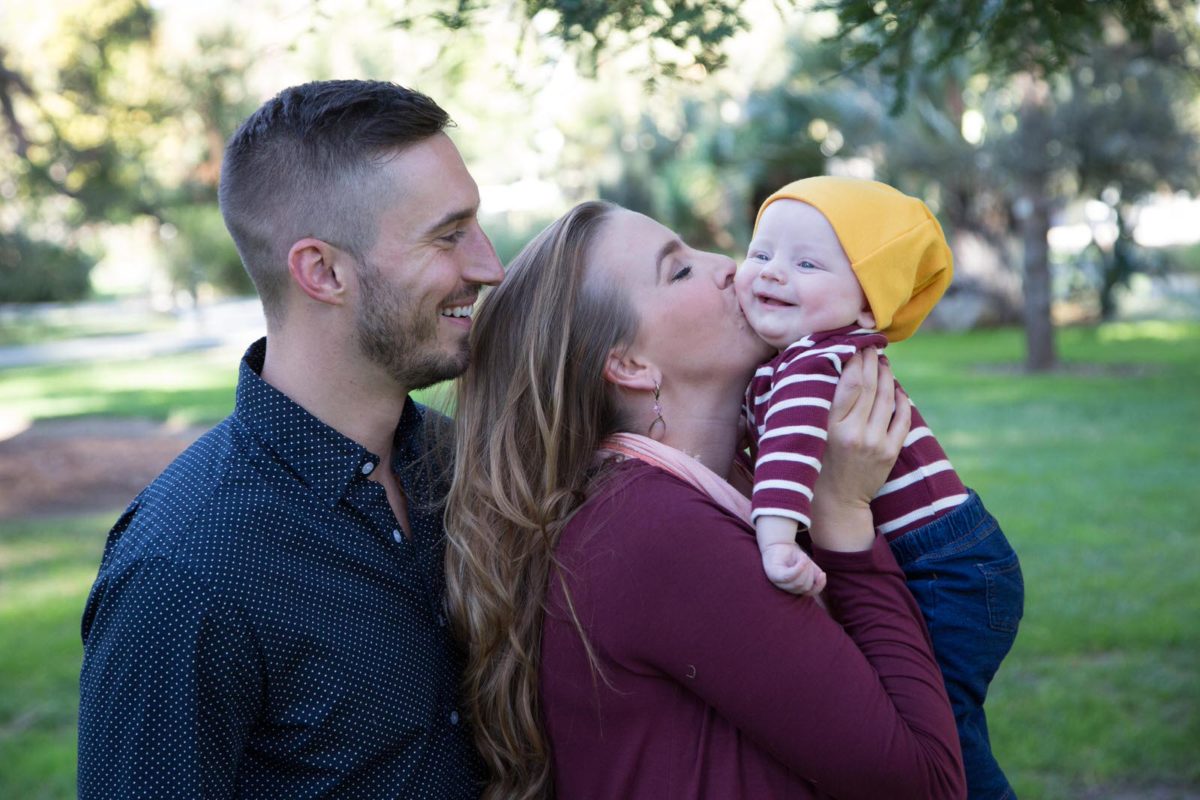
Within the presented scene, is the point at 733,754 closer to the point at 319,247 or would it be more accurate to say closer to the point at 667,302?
the point at 667,302

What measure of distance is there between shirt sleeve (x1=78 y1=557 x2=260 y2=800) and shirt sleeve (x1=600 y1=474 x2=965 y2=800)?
2.03 ft

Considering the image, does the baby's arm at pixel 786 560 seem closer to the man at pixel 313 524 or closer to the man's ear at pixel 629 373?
the man's ear at pixel 629 373

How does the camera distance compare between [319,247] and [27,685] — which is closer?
[319,247]

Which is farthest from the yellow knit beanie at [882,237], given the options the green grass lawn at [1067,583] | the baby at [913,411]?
the green grass lawn at [1067,583]

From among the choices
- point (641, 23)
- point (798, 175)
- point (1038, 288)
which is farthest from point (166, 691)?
point (798, 175)

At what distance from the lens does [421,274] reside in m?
2.29

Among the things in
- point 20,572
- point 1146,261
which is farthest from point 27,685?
point 1146,261

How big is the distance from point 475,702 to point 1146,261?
618 inches

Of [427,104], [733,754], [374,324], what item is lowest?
[733,754]

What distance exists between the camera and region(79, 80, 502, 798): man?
188cm

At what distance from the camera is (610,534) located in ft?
6.66

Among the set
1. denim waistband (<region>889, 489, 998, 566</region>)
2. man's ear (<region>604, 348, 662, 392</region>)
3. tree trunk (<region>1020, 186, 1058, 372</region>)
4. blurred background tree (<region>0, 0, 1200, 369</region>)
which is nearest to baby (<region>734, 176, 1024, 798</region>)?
denim waistband (<region>889, 489, 998, 566</region>)

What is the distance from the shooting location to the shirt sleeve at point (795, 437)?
2039 millimetres

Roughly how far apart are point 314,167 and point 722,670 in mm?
1233
